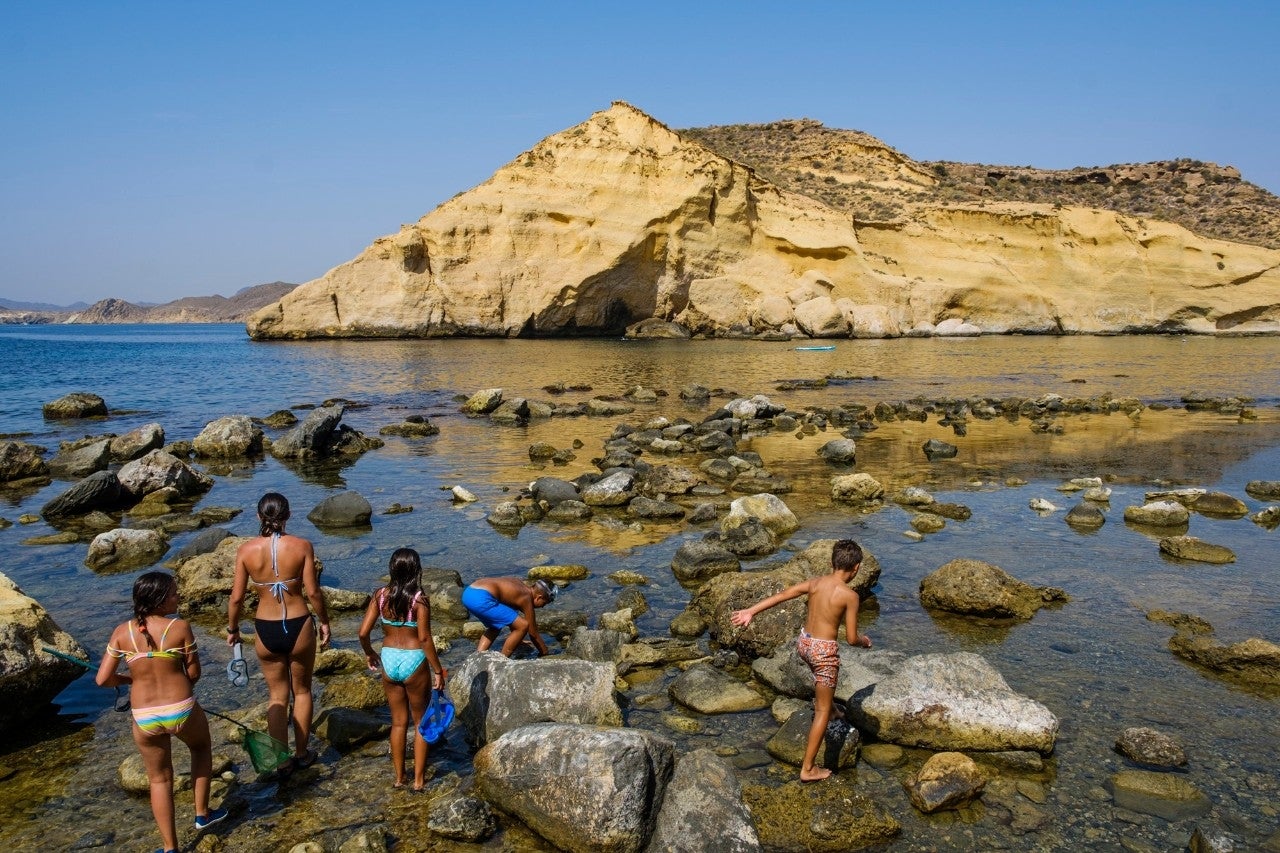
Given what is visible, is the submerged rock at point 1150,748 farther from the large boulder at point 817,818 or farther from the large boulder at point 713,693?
the large boulder at point 713,693

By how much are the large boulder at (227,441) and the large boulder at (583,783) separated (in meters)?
17.2

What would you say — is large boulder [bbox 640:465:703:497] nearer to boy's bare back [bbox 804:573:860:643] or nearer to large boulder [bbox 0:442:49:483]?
boy's bare back [bbox 804:573:860:643]

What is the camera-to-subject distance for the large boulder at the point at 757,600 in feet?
27.4

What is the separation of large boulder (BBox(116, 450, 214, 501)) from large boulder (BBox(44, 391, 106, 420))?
14901mm

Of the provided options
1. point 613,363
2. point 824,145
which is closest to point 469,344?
point 613,363

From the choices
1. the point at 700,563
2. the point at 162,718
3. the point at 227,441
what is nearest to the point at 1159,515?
the point at 700,563

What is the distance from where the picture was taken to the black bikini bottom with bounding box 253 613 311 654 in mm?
6305

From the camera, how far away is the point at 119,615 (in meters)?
9.66

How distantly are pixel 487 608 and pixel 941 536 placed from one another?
761 cm

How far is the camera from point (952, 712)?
6617 millimetres

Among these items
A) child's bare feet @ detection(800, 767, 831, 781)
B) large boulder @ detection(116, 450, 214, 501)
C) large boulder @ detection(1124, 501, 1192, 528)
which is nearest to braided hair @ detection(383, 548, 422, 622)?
child's bare feet @ detection(800, 767, 831, 781)

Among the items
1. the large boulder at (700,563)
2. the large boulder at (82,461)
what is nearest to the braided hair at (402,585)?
the large boulder at (700,563)

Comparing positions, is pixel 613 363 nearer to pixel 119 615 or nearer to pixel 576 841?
pixel 119 615

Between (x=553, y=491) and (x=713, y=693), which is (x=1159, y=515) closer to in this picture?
(x=713, y=693)
